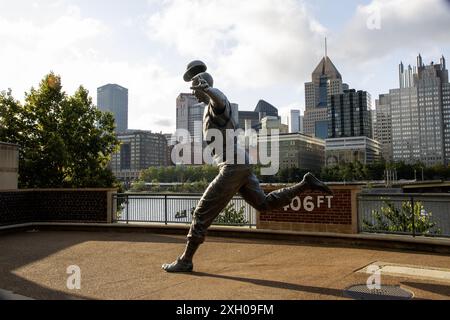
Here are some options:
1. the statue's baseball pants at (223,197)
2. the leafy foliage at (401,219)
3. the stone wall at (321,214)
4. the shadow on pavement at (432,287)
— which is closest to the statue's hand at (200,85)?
the statue's baseball pants at (223,197)

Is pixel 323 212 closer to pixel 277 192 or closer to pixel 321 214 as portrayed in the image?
pixel 321 214

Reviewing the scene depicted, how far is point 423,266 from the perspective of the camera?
21.5 feet

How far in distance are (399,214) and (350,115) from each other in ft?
543

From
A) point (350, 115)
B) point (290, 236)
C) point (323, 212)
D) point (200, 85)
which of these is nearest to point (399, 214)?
→ point (323, 212)

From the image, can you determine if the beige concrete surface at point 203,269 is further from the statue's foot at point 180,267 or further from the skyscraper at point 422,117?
the skyscraper at point 422,117

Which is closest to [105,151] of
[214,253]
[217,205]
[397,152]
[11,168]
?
[11,168]

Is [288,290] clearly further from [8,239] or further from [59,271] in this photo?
[8,239]

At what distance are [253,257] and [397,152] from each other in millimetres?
159519

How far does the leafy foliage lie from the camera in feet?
32.0

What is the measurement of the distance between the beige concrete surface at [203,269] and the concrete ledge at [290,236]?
1.03 feet

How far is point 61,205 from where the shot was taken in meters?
12.9

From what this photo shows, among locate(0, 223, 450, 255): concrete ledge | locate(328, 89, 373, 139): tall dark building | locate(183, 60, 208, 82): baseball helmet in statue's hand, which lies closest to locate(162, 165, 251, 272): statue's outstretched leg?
locate(183, 60, 208, 82): baseball helmet in statue's hand

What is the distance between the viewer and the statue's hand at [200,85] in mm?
6020

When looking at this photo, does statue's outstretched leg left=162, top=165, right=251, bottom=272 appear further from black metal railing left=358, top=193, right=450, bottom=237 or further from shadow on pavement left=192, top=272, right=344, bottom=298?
black metal railing left=358, top=193, right=450, bottom=237
